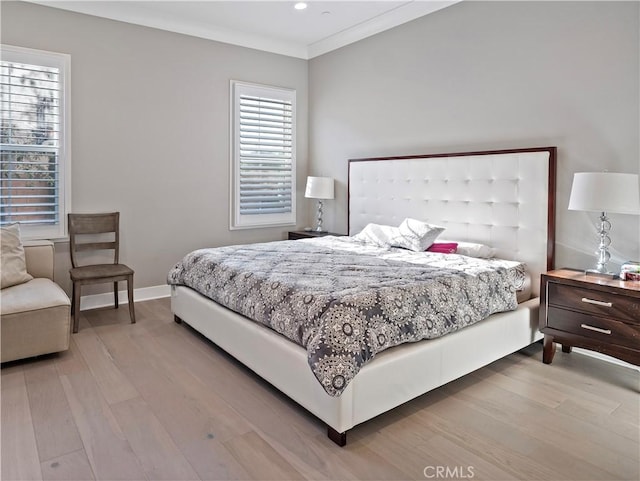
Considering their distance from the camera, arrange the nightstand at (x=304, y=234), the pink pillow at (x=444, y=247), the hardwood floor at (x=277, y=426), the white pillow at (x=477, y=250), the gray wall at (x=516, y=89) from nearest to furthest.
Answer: the hardwood floor at (x=277, y=426) → the gray wall at (x=516, y=89) → the white pillow at (x=477, y=250) → the pink pillow at (x=444, y=247) → the nightstand at (x=304, y=234)

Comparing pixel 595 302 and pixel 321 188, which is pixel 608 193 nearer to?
pixel 595 302

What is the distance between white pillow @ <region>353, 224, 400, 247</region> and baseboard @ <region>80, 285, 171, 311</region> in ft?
6.95

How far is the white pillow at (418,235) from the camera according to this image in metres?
3.82

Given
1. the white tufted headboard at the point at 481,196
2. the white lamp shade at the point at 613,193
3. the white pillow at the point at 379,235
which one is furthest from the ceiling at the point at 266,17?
the white lamp shade at the point at 613,193

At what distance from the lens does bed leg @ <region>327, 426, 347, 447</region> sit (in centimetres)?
212

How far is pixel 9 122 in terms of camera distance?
12.6 ft

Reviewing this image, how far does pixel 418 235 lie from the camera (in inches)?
152

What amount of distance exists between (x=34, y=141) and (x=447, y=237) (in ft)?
12.2

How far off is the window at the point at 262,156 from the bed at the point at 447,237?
0.95 metres

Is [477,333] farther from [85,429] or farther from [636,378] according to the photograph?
[85,429]

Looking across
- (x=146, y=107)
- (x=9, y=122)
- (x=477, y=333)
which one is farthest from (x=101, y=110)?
(x=477, y=333)

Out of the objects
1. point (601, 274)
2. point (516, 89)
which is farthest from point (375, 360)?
point (516, 89)

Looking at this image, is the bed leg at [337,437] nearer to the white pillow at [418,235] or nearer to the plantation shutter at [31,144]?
the white pillow at [418,235]

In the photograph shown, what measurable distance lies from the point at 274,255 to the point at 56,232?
2096 millimetres
